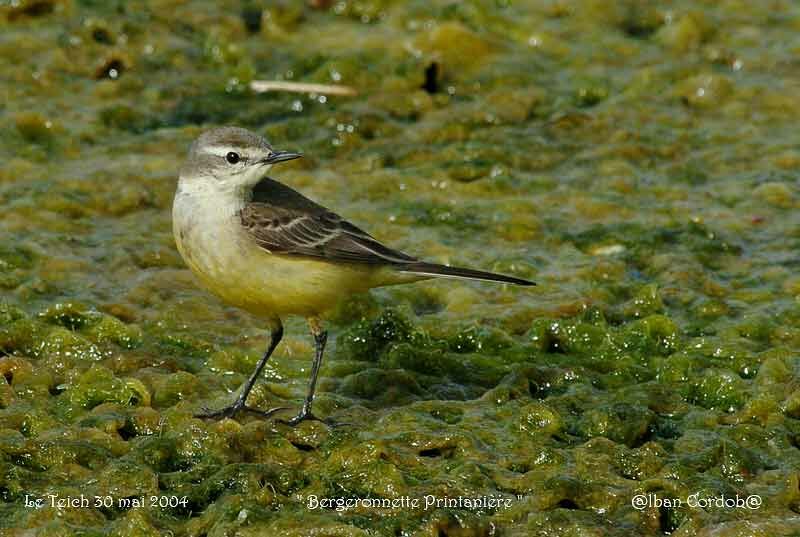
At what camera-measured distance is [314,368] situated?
6.58 metres

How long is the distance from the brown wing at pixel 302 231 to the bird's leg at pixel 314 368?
0.37 meters

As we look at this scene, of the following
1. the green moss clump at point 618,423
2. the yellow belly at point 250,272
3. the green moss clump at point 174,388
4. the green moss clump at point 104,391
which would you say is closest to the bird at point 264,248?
the yellow belly at point 250,272

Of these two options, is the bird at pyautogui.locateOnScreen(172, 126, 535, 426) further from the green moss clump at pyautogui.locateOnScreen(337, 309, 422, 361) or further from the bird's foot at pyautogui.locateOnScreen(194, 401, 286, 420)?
the green moss clump at pyautogui.locateOnScreen(337, 309, 422, 361)

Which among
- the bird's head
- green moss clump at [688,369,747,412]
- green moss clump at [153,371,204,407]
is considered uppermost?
the bird's head

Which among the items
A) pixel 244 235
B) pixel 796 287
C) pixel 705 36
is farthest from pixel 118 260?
pixel 705 36

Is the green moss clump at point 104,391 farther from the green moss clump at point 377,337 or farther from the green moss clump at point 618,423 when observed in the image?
the green moss clump at point 618,423

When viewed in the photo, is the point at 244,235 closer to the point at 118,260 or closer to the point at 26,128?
the point at 118,260

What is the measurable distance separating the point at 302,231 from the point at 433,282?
157 cm

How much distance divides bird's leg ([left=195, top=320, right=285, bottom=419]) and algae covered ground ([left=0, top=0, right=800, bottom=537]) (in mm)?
101

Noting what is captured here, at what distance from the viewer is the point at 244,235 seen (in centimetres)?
639

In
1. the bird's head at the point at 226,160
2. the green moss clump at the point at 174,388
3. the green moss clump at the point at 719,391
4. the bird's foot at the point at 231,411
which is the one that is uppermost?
the bird's head at the point at 226,160

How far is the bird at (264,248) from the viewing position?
636 centimetres

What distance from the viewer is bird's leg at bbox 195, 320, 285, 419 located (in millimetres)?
6258

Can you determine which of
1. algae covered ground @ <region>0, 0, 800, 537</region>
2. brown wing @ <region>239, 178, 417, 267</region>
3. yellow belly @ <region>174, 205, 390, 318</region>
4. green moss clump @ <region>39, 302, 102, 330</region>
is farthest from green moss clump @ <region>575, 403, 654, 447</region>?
green moss clump @ <region>39, 302, 102, 330</region>
